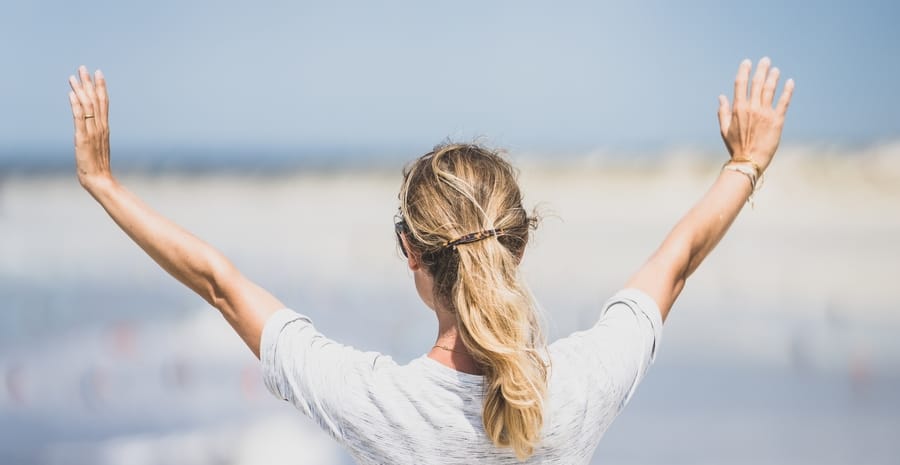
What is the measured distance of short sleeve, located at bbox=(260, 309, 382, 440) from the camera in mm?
1313

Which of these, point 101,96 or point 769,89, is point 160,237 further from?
point 769,89

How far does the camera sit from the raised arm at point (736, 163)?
1.60 meters

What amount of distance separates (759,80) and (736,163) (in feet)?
0.48

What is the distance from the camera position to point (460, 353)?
134 cm

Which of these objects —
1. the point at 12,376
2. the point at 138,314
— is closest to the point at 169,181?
the point at 138,314

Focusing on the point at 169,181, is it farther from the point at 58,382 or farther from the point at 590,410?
the point at 590,410

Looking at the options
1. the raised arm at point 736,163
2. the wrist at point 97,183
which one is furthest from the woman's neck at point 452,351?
the wrist at point 97,183

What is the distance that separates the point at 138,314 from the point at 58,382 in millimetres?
1224

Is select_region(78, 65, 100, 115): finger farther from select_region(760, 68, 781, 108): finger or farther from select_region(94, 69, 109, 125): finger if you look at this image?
select_region(760, 68, 781, 108): finger

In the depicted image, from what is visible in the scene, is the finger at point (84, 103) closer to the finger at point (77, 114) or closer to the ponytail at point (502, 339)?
the finger at point (77, 114)

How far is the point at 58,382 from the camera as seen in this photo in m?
→ 5.30

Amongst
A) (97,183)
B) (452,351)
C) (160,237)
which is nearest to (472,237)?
(452,351)

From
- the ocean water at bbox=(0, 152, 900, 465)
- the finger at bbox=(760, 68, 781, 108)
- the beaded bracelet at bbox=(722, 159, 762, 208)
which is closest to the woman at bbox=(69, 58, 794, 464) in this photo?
the beaded bracelet at bbox=(722, 159, 762, 208)

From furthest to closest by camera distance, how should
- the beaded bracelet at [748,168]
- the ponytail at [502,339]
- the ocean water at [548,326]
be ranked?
1. the ocean water at [548,326]
2. the beaded bracelet at [748,168]
3. the ponytail at [502,339]
